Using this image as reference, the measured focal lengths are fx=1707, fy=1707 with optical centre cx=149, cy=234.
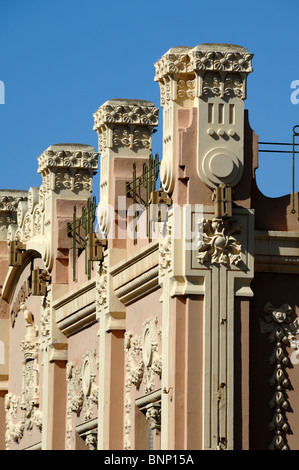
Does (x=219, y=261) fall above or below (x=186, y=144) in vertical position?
below

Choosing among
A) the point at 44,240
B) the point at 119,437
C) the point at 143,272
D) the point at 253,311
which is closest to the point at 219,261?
the point at 253,311

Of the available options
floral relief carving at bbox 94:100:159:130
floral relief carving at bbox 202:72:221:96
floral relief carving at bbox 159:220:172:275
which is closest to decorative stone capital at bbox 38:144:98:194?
floral relief carving at bbox 94:100:159:130

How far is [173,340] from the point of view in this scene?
24.8 meters

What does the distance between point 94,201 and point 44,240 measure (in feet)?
9.19

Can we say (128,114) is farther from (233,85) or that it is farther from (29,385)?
(29,385)

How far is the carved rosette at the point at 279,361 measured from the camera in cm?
2488

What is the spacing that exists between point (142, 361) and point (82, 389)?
169 inches

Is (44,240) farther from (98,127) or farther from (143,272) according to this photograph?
(143,272)

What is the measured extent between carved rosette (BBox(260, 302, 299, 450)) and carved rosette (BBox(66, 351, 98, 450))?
6077mm

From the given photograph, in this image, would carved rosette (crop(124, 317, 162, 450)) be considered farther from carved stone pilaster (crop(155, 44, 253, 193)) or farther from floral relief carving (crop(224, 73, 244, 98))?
floral relief carving (crop(224, 73, 244, 98))

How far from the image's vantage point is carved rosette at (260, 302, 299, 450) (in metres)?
24.9

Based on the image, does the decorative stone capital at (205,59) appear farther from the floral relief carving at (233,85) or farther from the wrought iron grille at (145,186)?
the wrought iron grille at (145,186)
